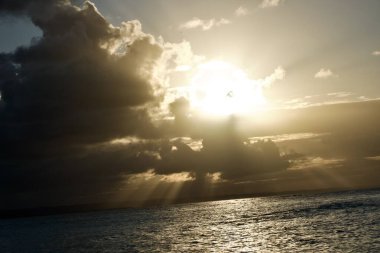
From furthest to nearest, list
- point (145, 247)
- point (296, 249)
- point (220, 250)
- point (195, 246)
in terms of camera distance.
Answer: point (145, 247), point (195, 246), point (220, 250), point (296, 249)

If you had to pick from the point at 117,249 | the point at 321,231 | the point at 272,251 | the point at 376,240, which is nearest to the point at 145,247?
the point at 117,249

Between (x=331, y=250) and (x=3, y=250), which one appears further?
(x=3, y=250)

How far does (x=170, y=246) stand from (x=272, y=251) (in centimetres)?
2979

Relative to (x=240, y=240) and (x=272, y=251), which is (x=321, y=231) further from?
(x=272, y=251)

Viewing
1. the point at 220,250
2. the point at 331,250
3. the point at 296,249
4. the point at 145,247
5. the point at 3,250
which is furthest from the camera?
the point at 3,250

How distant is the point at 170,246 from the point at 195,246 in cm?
752

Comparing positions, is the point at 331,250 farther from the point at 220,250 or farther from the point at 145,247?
the point at 145,247

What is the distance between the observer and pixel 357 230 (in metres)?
107

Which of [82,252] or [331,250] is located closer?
[331,250]

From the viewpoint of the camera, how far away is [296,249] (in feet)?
276

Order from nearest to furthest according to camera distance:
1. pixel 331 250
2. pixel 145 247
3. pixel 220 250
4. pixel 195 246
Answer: pixel 331 250, pixel 220 250, pixel 195 246, pixel 145 247

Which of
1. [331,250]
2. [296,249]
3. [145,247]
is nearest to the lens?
[331,250]

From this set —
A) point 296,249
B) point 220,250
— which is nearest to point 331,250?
point 296,249

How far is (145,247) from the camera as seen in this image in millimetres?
108562
